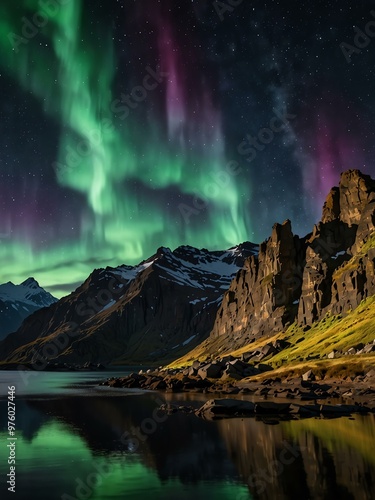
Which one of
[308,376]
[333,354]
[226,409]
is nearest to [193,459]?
[226,409]

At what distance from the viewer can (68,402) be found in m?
115

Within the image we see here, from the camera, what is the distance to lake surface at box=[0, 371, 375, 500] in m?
35.0

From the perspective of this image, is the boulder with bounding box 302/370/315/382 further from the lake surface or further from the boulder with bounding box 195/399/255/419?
the lake surface

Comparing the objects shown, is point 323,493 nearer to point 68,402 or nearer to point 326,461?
point 326,461

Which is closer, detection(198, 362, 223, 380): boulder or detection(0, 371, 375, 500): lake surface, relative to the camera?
detection(0, 371, 375, 500): lake surface

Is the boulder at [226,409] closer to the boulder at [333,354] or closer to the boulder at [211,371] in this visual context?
the boulder at [333,354]

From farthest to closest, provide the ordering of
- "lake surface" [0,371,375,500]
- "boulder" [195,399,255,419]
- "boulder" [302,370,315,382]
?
"boulder" [302,370,315,382], "boulder" [195,399,255,419], "lake surface" [0,371,375,500]

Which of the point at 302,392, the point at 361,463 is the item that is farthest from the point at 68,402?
the point at 361,463

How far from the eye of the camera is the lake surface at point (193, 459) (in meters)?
35.0

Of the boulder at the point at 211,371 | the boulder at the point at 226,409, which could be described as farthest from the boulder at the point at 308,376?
the boulder at the point at 226,409

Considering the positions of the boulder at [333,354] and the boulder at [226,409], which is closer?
the boulder at [226,409]

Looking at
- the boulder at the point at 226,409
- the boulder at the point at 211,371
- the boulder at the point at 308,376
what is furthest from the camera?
the boulder at the point at 211,371

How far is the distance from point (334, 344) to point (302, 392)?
79.9m

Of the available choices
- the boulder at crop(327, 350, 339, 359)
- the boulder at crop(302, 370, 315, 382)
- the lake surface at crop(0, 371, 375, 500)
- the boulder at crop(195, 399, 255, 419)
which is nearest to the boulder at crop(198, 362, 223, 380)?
the boulder at crop(327, 350, 339, 359)
